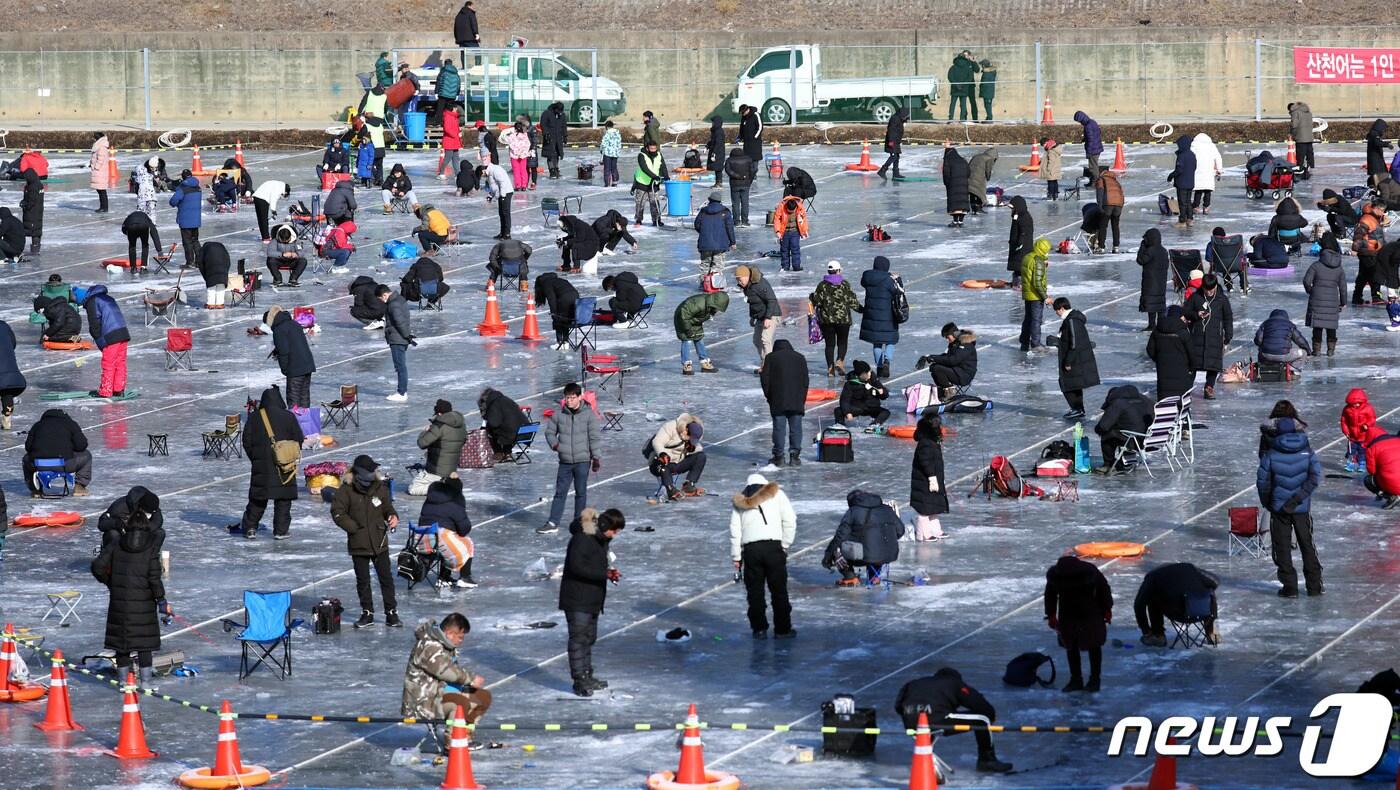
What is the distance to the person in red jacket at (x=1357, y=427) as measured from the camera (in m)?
25.0

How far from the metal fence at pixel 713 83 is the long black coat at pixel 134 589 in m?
34.8

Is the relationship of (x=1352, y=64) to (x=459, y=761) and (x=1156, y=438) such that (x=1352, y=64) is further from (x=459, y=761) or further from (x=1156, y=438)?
(x=459, y=761)

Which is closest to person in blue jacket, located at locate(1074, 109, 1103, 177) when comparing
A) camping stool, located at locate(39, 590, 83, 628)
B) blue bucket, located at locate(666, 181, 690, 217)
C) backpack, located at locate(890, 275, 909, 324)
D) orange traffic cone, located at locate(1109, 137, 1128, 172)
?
orange traffic cone, located at locate(1109, 137, 1128, 172)

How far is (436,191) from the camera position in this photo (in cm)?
4634

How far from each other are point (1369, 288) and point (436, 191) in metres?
18.8

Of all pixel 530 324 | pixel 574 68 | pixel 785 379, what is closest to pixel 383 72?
pixel 574 68

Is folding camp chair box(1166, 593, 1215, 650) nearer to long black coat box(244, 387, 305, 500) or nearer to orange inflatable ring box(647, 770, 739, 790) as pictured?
orange inflatable ring box(647, 770, 739, 790)

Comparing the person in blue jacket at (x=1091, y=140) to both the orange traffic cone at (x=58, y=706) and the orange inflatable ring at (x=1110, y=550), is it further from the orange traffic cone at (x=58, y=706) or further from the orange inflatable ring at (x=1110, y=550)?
the orange traffic cone at (x=58, y=706)

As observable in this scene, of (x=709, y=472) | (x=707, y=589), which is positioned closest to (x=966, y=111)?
(x=709, y=472)

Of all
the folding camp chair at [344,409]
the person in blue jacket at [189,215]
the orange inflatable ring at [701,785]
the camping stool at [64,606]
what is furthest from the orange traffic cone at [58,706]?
the person in blue jacket at [189,215]

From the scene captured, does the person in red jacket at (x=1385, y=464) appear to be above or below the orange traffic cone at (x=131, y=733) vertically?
above

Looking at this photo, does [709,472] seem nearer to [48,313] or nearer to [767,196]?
[48,313]

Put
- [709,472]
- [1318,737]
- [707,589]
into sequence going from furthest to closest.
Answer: [709,472] → [707,589] → [1318,737]

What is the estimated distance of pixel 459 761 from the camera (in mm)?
15742
